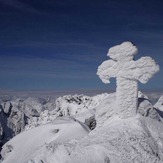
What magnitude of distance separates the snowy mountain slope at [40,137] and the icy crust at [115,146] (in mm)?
5407

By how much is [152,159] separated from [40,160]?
4758 millimetres

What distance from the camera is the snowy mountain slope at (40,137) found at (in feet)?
66.8

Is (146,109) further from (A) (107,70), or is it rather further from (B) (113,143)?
(B) (113,143)

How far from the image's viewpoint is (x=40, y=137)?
21812 mm

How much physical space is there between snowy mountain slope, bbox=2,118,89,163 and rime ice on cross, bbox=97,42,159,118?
17.6ft

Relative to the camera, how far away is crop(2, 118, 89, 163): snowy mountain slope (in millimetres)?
20359

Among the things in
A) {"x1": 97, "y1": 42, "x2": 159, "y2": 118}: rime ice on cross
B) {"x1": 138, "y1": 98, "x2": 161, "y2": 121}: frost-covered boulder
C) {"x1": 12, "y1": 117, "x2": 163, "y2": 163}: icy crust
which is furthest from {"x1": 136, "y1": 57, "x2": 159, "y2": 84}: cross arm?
{"x1": 12, "y1": 117, "x2": 163, "y2": 163}: icy crust

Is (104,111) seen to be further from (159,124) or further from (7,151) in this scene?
(7,151)

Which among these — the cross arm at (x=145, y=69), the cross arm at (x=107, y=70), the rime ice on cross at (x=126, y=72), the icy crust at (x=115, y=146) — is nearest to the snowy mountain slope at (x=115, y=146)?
the icy crust at (x=115, y=146)

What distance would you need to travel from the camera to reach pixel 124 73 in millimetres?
15180

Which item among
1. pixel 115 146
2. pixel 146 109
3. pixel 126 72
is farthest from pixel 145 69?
pixel 115 146

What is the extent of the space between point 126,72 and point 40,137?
30.2 feet

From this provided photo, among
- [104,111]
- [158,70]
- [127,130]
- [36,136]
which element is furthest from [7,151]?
[158,70]

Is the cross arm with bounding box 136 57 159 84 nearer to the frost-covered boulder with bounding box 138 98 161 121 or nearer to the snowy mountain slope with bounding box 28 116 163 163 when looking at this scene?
the frost-covered boulder with bounding box 138 98 161 121
